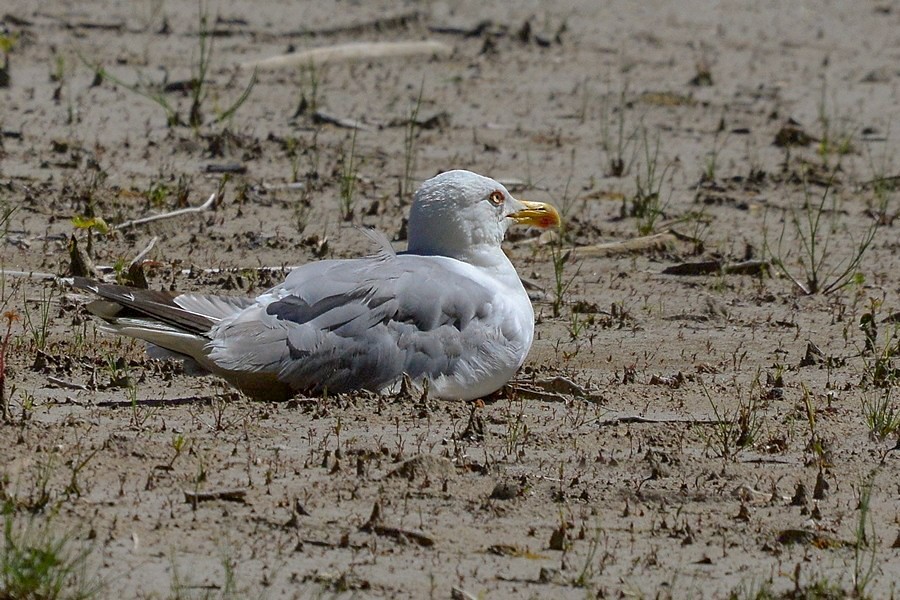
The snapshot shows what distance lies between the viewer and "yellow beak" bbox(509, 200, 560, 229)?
22.8 ft

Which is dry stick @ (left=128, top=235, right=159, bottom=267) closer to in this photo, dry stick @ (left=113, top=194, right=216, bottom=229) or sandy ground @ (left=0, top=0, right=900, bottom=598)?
sandy ground @ (left=0, top=0, right=900, bottom=598)

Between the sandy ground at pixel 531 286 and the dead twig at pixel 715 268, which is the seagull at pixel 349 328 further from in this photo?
the dead twig at pixel 715 268

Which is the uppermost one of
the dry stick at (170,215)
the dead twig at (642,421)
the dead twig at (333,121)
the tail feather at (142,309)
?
the tail feather at (142,309)

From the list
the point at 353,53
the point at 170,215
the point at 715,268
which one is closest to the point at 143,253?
the point at 170,215

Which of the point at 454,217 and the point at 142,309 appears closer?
the point at 142,309

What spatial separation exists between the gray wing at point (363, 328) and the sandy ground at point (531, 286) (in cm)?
17

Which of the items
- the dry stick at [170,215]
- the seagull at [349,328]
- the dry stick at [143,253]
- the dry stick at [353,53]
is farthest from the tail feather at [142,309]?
the dry stick at [353,53]

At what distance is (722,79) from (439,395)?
763 centimetres

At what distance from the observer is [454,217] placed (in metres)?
6.53

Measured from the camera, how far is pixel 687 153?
1088cm

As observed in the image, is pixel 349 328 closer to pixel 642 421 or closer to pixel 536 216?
pixel 642 421

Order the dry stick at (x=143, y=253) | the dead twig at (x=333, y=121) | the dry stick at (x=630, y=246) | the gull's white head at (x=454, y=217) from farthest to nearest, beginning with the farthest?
1. the dead twig at (x=333, y=121)
2. the dry stick at (x=630, y=246)
3. the dry stick at (x=143, y=253)
4. the gull's white head at (x=454, y=217)

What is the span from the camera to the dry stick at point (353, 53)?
12.1 meters

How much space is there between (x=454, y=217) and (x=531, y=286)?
4.51 ft
